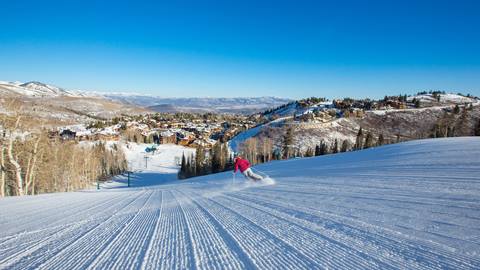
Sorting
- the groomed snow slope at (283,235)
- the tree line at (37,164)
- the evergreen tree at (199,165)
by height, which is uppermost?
the groomed snow slope at (283,235)

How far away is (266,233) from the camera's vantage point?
492 cm

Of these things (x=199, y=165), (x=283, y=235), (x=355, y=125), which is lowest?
(x=199, y=165)

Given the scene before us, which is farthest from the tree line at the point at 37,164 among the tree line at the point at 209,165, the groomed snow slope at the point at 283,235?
the tree line at the point at 209,165

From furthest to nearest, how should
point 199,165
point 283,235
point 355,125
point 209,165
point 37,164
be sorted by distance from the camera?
point 355,125, point 199,165, point 209,165, point 37,164, point 283,235

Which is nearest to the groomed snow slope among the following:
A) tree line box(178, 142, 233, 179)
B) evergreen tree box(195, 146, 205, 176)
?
tree line box(178, 142, 233, 179)

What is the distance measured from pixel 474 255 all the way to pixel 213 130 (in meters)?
192

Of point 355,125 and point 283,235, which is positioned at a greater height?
point 283,235

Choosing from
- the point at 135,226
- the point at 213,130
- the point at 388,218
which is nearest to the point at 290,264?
the point at 388,218

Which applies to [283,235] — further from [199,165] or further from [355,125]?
[355,125]

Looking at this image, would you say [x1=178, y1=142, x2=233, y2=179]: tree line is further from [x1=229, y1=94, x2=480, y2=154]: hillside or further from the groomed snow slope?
the groomed snow slope

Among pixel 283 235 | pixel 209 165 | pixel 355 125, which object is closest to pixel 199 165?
pixel 209 165

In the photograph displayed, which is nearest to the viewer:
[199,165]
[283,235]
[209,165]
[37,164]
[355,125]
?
[283,235]

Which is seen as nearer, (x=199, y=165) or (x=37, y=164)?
(x=37, y=164)

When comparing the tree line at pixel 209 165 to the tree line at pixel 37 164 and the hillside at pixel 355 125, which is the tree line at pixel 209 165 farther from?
the hillside at pixel 355 125
